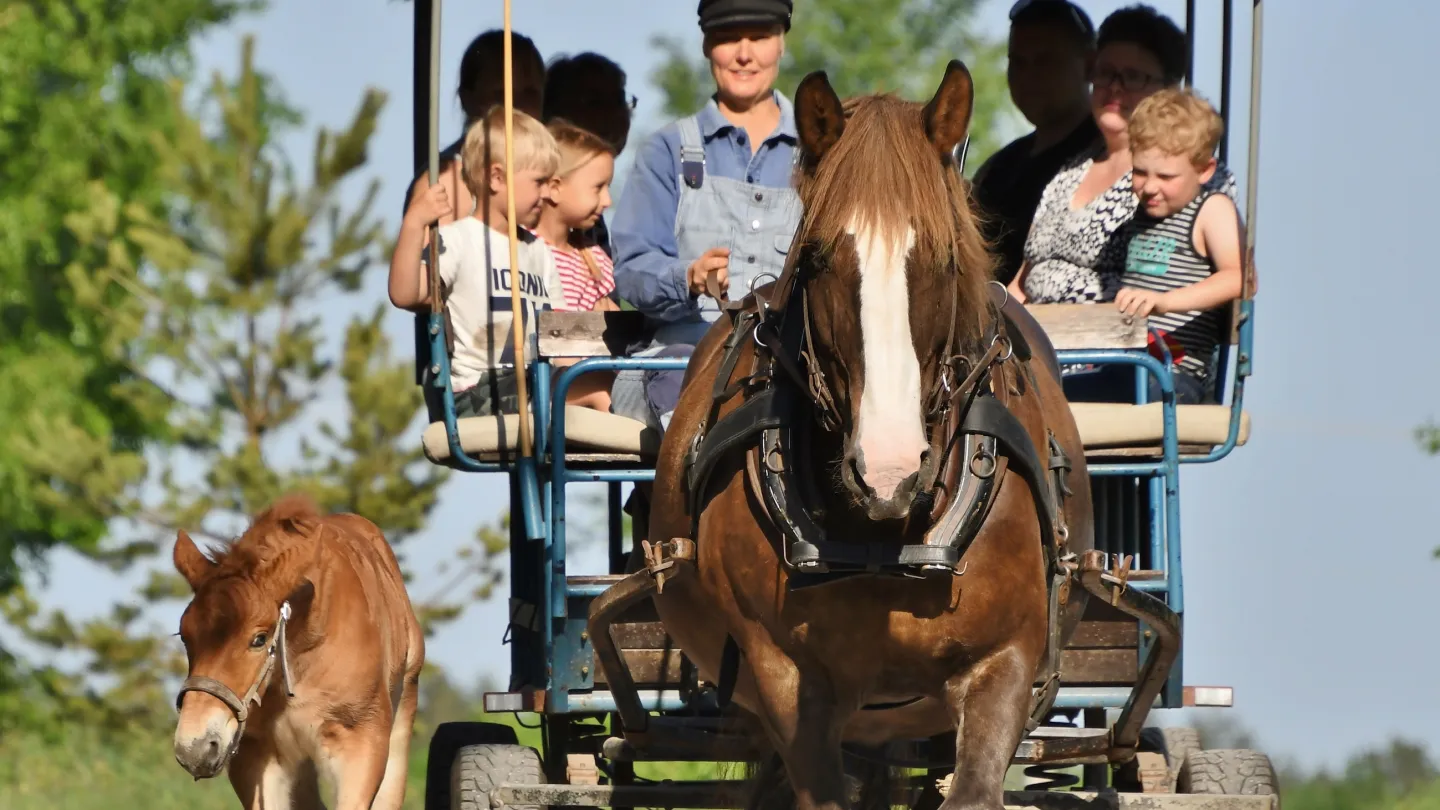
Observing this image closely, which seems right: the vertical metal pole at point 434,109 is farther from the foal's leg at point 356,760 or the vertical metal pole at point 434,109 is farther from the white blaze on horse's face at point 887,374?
the white blaze on horse's face at point 887,374

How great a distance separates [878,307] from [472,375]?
9.34 ft

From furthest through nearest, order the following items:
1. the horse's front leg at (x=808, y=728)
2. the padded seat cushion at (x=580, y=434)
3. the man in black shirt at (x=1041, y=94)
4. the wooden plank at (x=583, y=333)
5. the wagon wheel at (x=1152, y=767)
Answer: the man in black shirt at (x=1041, y=94) → the wagon wheel at (x=1152, y=767) → the wooden plank at (x=583, y=333) → the padded seat cushion at (x=580, y=434) → the horse's front leg at (x=808, y=728)

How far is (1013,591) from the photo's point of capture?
16.3 feet

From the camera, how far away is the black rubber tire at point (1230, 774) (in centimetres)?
675

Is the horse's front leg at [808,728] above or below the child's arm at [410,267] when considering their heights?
below

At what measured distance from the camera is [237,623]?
6242 millimetres

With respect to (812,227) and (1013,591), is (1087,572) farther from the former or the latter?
(812,227)

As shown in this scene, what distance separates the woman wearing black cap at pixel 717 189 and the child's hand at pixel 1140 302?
103cm

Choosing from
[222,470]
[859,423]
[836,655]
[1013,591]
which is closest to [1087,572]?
[1013,591]

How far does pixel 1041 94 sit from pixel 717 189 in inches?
78.6

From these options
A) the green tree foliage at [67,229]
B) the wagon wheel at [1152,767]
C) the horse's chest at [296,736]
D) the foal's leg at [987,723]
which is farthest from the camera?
the green tree foliage at [67,229]

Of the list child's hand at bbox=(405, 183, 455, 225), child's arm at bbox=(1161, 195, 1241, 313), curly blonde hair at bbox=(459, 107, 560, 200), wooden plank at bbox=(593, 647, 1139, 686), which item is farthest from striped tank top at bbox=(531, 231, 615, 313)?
child's arm at bbox=(1161, 195, 1241, 313)

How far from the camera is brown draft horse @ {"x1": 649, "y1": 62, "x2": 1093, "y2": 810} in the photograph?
14.8 feet

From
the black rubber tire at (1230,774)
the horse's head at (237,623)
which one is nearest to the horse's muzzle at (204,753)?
the horse's head at (237,623)
